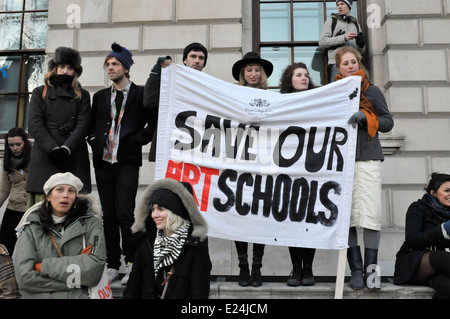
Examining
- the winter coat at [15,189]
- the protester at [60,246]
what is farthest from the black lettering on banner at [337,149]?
the winter coat at [15,189]

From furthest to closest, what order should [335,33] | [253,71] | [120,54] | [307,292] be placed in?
[335,33], [253,71], [120,54], [307,292]

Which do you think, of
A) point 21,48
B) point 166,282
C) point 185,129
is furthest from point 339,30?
point 21,48

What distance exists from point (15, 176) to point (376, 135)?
4552 mm

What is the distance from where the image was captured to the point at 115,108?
4.61m

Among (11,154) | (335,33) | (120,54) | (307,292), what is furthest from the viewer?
(335,33)

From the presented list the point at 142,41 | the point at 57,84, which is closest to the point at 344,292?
the point at 57,84

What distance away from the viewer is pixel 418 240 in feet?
13.4

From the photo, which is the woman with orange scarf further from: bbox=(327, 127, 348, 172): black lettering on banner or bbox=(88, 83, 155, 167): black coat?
bbox=(88, 83, 155, 167): black coat

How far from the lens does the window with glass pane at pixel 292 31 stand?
25.0ft

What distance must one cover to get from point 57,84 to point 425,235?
389 cm

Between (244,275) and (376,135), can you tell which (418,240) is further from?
(244,275)

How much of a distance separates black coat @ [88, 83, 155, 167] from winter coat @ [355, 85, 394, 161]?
2143 mm
